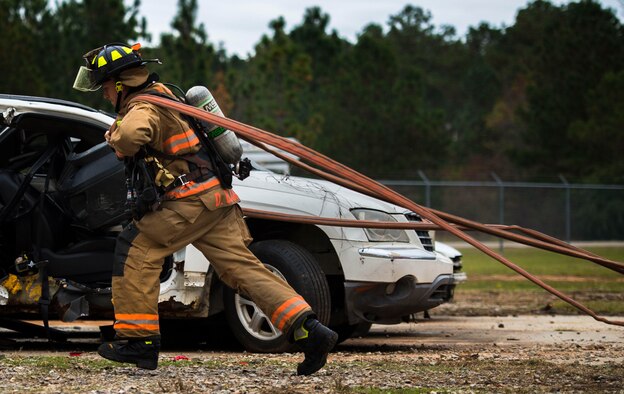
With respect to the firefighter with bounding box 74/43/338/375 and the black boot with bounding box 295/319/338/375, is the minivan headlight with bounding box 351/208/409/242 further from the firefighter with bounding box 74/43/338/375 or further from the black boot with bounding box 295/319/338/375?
the black boot with bounding box 295/319/338/375

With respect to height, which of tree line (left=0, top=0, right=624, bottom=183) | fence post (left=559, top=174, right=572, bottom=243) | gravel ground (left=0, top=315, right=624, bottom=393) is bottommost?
gravel ground (left=0, top=315, right=624, bottom=393)

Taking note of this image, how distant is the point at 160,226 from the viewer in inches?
257

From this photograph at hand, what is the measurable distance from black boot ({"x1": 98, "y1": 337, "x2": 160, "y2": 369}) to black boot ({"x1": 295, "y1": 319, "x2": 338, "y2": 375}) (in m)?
0.82

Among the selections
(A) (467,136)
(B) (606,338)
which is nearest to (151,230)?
(B) (606,338)

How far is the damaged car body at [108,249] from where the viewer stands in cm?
796

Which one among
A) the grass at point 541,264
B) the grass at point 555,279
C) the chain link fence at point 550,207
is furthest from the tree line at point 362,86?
the grass at point 555,279

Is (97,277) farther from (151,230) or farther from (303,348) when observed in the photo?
(303,348)

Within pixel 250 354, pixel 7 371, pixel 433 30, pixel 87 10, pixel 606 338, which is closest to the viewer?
pixel 7 371

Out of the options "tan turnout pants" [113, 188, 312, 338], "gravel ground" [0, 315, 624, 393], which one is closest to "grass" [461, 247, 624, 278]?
"gravel ground" [0, 315, 624, 393]

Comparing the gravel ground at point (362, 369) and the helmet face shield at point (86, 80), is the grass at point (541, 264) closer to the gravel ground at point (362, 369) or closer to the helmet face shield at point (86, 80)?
the gravel ground at point (362, 369)

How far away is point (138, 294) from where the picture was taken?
21.2 ft

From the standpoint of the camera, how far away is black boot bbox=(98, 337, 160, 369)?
650 cm

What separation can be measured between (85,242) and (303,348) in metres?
2.38

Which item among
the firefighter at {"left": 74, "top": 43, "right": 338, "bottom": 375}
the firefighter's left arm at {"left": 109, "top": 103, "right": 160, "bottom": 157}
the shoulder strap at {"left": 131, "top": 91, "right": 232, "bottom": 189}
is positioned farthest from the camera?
the shoulder strap at {"left": 131, "top": 91, "right": 232, "bottom": 189}
